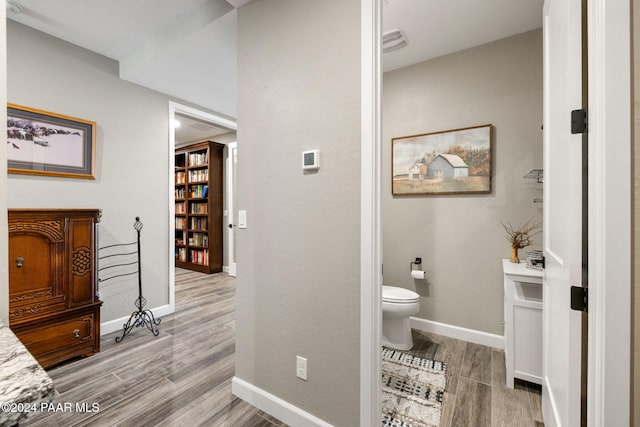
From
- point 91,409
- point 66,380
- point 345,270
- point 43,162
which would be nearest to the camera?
point 345,270

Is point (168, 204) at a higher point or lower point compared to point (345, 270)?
higher

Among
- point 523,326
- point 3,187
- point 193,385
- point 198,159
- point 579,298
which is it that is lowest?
point 193,385

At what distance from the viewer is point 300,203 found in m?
1.51

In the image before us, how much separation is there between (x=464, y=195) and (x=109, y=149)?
3334 millimetres

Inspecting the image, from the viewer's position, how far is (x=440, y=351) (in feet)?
7.47

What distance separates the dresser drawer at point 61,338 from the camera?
6.43 feet

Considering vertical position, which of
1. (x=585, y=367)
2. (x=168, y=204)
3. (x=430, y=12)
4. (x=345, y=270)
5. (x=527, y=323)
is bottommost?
(x=527, y=323)

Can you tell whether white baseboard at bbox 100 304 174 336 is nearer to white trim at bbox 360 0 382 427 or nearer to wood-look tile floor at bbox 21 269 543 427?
wood-look tile floor at bbox 21 269 543 427

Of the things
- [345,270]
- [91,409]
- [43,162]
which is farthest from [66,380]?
[345,270]

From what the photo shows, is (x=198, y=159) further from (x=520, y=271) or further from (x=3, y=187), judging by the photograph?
(x=520, y=271)

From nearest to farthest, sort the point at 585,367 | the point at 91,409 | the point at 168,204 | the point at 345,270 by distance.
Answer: the point at 585,367 → the point at 345,270 → the point at 91,409 → the point at 168,204

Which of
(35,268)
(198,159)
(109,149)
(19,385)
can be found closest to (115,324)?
(35,268)

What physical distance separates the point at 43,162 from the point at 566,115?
3380 millimetres

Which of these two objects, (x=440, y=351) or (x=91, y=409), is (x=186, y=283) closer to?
(x=91, y=409)
